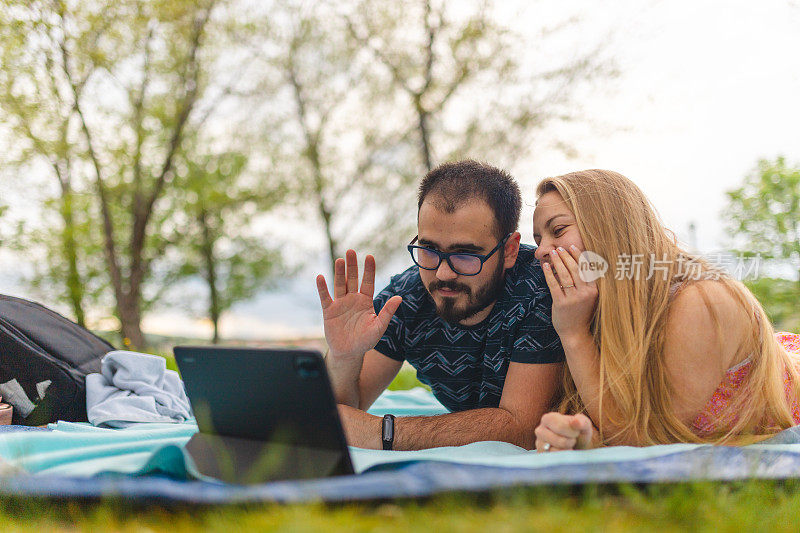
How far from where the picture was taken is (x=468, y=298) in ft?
9.31

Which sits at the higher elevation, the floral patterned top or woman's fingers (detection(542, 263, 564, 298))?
woman's fingers (detection(542, 263, 564, 298))

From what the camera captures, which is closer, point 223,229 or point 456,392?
point 456,392

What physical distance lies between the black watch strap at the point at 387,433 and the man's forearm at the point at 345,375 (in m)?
0.39

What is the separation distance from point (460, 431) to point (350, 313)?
2.33 ft

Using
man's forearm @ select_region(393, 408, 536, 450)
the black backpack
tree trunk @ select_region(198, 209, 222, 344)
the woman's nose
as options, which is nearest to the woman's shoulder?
the woman's nose

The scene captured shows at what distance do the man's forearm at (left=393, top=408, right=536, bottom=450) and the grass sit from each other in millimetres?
947

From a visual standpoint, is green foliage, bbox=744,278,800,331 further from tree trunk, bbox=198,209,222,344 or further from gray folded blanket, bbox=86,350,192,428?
tree trunk, bbox=198,209,222,344

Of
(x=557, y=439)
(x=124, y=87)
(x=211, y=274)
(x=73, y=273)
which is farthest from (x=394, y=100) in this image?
(x=557, y=439)

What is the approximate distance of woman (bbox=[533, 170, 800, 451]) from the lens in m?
2.32

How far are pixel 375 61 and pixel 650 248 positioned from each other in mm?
8708

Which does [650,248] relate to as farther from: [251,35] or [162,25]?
[251,35]

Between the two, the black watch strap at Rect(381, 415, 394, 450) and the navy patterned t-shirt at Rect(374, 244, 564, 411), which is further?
the navy patterned t-shirt at Rect(374, 244, 564, 411)

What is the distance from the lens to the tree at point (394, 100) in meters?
9.60

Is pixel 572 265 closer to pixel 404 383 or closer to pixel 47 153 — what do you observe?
pixel 404 383
